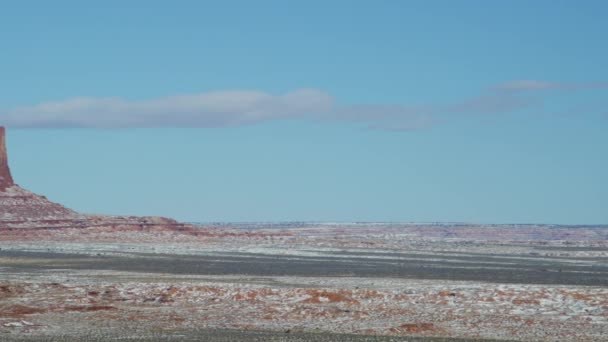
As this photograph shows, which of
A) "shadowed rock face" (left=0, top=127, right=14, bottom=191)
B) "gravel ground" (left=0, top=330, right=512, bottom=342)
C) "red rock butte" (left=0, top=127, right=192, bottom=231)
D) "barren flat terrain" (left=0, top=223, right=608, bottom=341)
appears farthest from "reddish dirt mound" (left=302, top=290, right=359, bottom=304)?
"shadowed rock face" (left=0, top=127, right=14, bottom=191)

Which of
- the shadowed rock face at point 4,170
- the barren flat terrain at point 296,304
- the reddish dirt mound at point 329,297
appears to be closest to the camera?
the barren flat terrain at point 296,304

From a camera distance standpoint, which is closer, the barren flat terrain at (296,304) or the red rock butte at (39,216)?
the barren flat terrain at (296,304)

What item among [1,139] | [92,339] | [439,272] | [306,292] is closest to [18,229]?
[1,139]

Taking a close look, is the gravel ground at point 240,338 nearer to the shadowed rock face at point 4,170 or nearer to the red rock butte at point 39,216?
the red rock butte at point 39,216

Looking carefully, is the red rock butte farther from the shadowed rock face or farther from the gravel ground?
the gravel ground

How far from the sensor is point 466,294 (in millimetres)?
42375

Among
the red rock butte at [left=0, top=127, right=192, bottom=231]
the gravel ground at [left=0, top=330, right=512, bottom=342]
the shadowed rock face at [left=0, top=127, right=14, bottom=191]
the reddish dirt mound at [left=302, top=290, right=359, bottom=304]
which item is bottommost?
the gravel ground at [left=0, top=330, right=512, bottom=342]

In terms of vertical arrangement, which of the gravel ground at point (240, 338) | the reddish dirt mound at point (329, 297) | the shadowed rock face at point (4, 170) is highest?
the shadowed rock face at point (4, 170)

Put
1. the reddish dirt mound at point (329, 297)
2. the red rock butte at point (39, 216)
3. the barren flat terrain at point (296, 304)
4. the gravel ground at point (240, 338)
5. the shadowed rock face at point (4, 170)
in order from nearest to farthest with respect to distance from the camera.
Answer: the gravel ground at point (240, 338) < the barren flat terrain at point (296, 304) < the reddish dirt mound at point (329, 297) < the red rock butte at point (39, 216) < the shadowed rock face at point (4, 170)

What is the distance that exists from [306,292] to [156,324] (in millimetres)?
9696

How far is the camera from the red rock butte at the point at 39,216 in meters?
139

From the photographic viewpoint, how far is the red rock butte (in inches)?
5477

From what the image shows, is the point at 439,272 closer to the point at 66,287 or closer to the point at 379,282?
the point at 379,282

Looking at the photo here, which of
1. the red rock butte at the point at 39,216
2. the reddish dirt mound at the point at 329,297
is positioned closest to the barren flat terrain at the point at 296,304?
the reddish dirt mound at the point at 329,297
